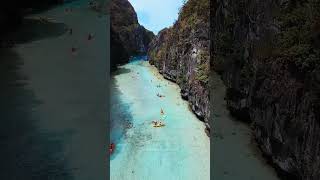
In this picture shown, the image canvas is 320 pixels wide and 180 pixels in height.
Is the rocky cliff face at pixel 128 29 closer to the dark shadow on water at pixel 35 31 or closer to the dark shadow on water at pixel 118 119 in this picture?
the dark shadow on water at pixel 35 31

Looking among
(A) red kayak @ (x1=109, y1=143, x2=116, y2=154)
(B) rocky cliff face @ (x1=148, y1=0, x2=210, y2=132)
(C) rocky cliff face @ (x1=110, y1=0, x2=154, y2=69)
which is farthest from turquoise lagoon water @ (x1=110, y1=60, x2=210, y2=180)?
(C) rocky cliff face @ (x1=110, y1=0, x2=154, y2=69)

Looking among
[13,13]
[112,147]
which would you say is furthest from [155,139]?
[13,13]

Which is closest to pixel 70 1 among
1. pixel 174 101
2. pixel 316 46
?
pixel 174 101

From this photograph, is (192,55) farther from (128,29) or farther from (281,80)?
(128,29)

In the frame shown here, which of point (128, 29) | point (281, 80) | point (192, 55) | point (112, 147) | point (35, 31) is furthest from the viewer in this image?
point (128, 29)

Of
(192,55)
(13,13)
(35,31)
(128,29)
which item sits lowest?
(192,55)

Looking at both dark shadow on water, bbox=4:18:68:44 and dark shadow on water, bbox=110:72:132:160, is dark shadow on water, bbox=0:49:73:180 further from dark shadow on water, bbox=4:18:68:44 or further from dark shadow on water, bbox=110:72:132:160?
dark shadow on water, bbox=4:18:68:44

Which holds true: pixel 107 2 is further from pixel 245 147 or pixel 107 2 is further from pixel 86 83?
pixel 245 147
